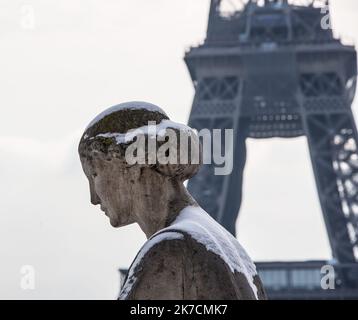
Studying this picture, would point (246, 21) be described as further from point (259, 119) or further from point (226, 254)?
point (226, 254)

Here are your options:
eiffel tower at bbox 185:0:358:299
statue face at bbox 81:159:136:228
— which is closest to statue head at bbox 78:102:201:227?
statue face at bbox 81:159:136:228

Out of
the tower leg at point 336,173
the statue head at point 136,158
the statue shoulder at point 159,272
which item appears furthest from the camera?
the tower leg at point 336,173

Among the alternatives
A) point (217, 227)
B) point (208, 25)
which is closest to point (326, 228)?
point (208, 25)

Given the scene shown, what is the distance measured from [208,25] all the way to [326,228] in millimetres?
10057

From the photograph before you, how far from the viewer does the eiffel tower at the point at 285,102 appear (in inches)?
1796

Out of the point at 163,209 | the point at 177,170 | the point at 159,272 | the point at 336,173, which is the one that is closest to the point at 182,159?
the point at 177,170

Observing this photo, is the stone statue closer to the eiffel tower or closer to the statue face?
the statue face

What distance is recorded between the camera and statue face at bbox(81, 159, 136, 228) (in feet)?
10.8

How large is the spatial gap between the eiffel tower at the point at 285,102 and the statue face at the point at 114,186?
4055 cm

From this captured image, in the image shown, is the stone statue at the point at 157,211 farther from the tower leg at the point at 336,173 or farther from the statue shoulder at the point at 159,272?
the tower leg at the point at 336,173

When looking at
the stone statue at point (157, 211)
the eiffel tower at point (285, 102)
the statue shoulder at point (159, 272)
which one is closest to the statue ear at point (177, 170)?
the stone statue at point (157, 211)

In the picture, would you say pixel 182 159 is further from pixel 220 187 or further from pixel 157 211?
pixel 220 187
